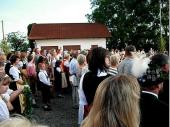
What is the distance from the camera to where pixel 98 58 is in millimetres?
5172

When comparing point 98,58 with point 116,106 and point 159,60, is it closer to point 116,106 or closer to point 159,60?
point 159,60

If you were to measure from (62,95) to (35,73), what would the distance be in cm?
207

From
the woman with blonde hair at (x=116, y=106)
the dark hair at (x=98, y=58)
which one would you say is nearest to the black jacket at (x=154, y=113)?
the woman with blonde hair at (x=116, y=106)

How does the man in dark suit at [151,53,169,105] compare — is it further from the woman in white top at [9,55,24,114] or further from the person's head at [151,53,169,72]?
the woman in white top at [9,55,24,114]

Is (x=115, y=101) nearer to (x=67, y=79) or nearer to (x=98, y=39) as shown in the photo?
(x=67, y=79)

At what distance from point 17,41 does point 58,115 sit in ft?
143

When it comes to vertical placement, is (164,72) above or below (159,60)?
below

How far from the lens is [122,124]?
9.53 feet

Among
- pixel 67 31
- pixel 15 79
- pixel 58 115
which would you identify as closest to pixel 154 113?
pixel 15 79

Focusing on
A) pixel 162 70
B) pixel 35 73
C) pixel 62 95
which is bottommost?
pixel 62 95

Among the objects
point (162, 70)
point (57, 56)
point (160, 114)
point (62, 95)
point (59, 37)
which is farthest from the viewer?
point (59, 37)

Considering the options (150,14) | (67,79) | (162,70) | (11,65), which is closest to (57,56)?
(67,79)

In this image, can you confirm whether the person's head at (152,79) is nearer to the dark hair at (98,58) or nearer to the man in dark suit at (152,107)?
the man in dark suit at (152,107)

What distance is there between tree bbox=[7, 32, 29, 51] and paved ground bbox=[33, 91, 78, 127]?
39901mm
